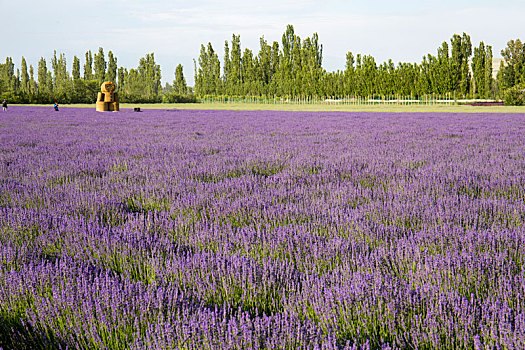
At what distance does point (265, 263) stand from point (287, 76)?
77.7 m

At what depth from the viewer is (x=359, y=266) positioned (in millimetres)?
2531

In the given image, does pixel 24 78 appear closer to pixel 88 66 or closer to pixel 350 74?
pixel 88 66

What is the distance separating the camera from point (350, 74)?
71.5m

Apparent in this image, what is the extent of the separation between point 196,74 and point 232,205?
307ft

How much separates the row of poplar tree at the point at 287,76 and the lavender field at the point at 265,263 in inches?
2004

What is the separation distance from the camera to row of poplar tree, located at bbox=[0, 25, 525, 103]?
6378 centimetres

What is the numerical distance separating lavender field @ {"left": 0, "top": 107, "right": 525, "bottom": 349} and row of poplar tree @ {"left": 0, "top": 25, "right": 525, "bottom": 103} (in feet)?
167

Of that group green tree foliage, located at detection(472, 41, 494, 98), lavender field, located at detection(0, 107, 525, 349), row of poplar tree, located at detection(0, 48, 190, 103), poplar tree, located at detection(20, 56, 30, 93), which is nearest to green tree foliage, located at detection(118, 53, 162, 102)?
row of poplar tree, located at detection(0, 48, 190, 103)

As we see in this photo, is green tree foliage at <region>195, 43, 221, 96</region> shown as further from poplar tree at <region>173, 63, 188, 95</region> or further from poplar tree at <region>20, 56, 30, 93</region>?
poplar tree at <region>20, 56, 30, 93</region>

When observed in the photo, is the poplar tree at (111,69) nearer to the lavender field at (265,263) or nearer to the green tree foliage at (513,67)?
the green tree foliage at (513,67)

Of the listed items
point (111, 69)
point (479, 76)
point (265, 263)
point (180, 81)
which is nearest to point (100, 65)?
point (111, 69)

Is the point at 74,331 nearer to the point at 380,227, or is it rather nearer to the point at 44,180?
the point at 380,227

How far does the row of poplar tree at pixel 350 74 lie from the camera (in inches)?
2446

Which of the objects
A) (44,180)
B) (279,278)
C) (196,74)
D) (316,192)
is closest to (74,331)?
(279,278)
